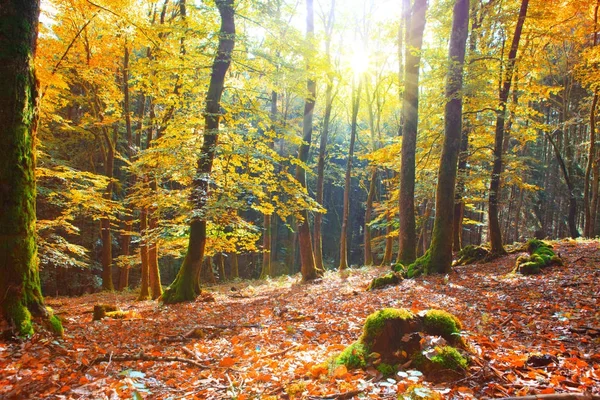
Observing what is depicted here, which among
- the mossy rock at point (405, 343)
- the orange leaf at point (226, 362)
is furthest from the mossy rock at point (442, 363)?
the orange leaf at point (226, 362)

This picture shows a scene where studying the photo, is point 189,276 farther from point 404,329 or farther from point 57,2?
point 57,2

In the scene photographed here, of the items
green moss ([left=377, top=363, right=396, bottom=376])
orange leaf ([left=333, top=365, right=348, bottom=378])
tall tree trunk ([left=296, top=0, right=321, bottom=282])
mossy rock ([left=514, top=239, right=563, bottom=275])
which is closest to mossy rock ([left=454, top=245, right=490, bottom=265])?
Answer: mossy rock ([left=514, top=239, right=563, bottom=275])

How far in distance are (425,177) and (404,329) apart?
1064 cm

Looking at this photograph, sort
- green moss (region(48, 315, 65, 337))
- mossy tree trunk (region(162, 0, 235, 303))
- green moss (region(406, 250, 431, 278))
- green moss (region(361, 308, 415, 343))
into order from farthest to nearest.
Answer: green moss (region(406, 250, 431, 278)) < mossy tree trunk (region(162, 0, 235, 303)) < green moss (region(48, 315, 65, 337)) < green moss (region(361, 308, 415, 343))

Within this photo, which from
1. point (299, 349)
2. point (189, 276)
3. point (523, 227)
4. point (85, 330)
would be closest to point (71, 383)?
point (299, 349)

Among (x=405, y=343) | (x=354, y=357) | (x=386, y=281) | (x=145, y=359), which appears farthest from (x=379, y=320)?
(x=386, y=281)

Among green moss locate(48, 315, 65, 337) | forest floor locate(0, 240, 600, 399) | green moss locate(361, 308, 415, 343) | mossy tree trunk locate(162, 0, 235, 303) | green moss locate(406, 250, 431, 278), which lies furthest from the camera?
green moss locate(406, 250, 431, 278)

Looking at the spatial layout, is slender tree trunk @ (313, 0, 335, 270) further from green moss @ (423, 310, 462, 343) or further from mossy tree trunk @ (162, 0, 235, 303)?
green moss @ (423, 310, 462, 343)

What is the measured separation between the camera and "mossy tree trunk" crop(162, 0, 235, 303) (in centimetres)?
885

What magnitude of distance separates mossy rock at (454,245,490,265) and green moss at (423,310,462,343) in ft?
28.2

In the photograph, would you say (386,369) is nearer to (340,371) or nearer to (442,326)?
(340,371)

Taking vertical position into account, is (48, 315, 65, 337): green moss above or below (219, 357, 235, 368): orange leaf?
above

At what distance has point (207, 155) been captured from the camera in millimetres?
8906

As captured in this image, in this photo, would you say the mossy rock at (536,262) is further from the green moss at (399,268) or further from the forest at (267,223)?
the green moss at (399,268)
